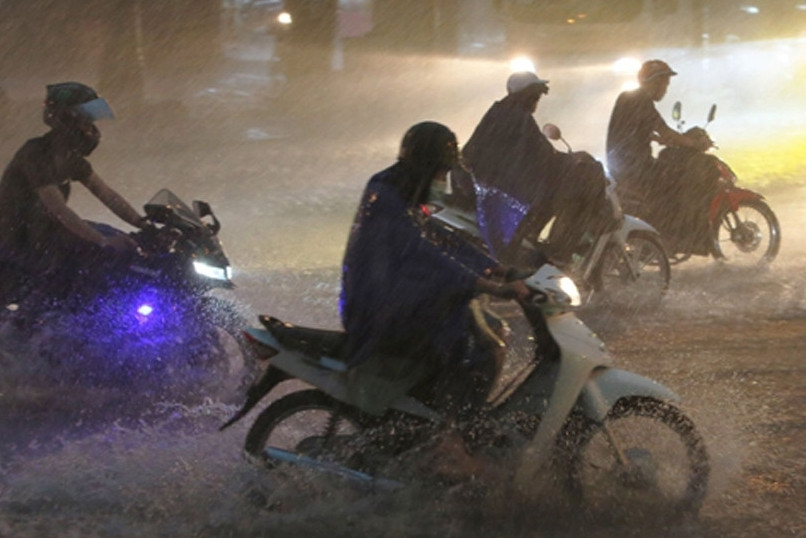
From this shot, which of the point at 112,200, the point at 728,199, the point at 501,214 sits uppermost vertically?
the point at 112,200

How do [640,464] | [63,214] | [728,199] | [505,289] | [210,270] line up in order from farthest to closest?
[728,199] < [210,270] < [63,214] < [640,464] < [505,289]

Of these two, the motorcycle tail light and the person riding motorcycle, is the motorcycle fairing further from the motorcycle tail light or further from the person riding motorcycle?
the person riding motorcycle

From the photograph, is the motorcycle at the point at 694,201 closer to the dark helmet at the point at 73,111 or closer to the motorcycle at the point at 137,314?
the motorcycle at the point at 137,314

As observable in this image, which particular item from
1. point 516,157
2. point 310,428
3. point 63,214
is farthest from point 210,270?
point 516,157

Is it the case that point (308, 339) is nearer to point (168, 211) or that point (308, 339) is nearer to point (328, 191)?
point (168, 211)

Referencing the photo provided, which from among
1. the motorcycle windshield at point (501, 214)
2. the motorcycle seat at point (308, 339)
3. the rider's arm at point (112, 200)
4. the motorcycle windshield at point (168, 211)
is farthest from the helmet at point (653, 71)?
the motorcycle seat at point (308, 339)

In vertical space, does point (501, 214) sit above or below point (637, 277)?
above

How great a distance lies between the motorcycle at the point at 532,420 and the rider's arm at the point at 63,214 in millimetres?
1697

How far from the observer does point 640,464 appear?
172 inches

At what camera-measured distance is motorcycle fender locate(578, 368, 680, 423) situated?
4246 millimetres

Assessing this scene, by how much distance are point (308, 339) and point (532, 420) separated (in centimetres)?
92

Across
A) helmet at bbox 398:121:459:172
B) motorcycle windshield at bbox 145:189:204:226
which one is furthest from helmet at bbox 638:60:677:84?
helmet at bbox 398:121:459:172

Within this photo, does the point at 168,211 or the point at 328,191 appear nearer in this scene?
the point at 168,211

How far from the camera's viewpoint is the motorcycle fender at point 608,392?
4246mm
